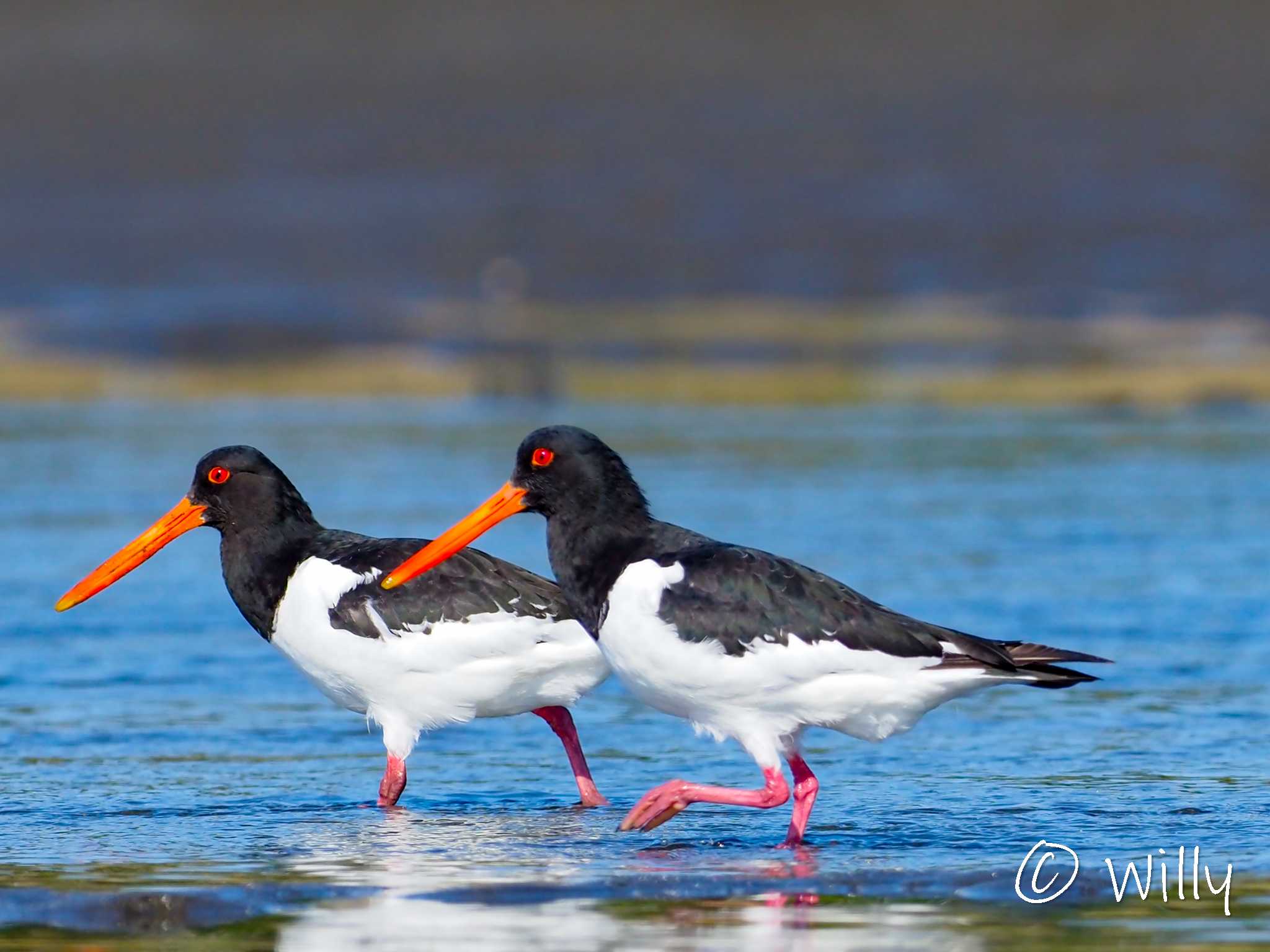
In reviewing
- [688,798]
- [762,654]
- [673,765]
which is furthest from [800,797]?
[673,765]

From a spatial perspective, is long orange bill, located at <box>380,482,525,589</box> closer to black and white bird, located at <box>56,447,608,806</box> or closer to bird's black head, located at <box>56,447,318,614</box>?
black and white bird, located at <box>56,447,608,806</box>

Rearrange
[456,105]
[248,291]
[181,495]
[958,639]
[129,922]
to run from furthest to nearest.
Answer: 1. [456,105]
2. [248,291]
3. [181,495]
4. [958,639]
5. [129,922]

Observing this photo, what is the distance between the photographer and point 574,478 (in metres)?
7.47

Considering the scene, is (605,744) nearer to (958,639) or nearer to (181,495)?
(958,639)

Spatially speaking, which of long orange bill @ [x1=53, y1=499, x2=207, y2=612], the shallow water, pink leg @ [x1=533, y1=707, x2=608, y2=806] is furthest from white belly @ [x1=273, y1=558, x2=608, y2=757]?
long orange bill @ [x1=53, y1=499, x2=207, y2=612]

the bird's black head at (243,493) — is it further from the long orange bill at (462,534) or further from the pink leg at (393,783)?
the pink leg at (393,783)

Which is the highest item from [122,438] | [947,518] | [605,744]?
[122,438]

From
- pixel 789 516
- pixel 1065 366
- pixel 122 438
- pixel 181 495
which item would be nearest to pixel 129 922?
pixel 789 516

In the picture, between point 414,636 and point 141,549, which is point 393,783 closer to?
point 414,636

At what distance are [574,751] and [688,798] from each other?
963 millimetres

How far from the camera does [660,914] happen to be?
5.97 m

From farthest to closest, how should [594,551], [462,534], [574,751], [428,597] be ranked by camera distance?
[574,751]
[428,597]
[462,534]
[594,551]

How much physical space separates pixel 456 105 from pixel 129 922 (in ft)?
143

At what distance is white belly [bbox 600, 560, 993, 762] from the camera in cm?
695
